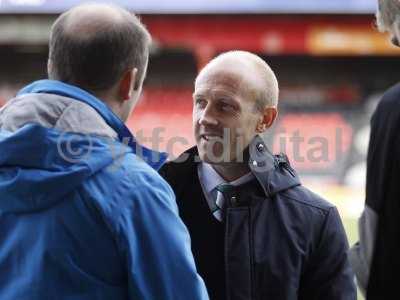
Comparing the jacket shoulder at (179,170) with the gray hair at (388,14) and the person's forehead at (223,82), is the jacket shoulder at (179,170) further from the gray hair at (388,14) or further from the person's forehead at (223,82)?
the gray hair at (388,14)

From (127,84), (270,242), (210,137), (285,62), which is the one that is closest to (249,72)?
(210,137)

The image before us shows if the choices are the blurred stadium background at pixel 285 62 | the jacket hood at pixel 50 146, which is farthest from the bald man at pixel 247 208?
the blurred stadium background at pixel 285 62

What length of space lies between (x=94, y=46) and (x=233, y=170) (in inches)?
24.4

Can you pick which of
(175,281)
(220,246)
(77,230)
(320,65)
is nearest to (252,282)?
(220,246)

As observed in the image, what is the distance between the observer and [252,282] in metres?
1.74

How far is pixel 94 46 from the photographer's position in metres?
1.40

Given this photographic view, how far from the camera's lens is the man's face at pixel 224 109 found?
1.93m

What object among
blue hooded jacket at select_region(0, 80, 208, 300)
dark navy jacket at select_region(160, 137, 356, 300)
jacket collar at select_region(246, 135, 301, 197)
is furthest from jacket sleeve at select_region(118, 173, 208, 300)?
jacket collar at select_region(246, 135, 301, 197)

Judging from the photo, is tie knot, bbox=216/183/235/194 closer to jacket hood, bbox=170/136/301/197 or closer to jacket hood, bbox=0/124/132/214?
jacket hood, bbox=170/136/301/197

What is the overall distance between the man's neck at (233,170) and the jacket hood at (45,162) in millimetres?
578

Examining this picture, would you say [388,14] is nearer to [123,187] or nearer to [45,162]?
[123,187]

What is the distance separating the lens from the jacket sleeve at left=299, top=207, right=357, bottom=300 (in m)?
1.75

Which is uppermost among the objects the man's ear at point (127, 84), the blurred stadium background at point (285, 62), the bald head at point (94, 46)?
the bald head at point (94, 46)

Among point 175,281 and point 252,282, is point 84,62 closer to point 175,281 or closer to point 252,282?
point 175,281
